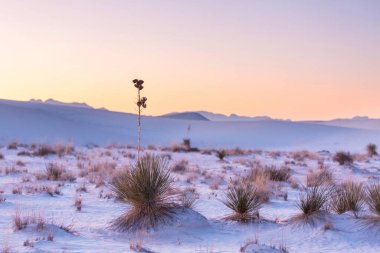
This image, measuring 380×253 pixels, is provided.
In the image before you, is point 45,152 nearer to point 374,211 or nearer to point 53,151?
point 53,151

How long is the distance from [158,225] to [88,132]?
5794cm

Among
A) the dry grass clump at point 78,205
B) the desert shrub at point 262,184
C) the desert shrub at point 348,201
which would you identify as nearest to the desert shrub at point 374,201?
the desert shrub at point 348,201

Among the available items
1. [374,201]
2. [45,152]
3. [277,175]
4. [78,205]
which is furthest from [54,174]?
[374,201]

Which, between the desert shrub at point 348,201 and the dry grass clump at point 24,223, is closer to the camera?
the dry grass clump at point 24,223

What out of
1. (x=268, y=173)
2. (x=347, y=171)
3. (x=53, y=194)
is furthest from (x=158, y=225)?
(x=347, y=171)

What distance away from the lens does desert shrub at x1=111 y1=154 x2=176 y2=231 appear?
30.7ft

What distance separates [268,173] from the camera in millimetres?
17594

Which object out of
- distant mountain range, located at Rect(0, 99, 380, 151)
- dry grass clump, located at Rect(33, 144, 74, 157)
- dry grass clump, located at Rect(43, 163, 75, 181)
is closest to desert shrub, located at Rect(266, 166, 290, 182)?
dry grass clump, located at Rect(43, 163, 75, 181)

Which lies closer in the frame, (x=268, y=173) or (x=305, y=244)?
(x=305, y=244)

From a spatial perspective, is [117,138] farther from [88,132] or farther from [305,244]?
[305,244]

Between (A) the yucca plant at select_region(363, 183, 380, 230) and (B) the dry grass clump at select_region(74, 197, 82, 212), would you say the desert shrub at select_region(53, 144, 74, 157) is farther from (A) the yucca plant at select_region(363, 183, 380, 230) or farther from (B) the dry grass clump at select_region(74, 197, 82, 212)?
(A) the yucca plant at select_region(363, 183, 380, 230)

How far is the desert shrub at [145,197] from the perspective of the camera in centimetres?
936

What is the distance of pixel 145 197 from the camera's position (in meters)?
9.60

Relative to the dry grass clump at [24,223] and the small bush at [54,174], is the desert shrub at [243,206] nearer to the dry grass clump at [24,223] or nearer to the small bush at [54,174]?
the dry grass clump at [24,223]
